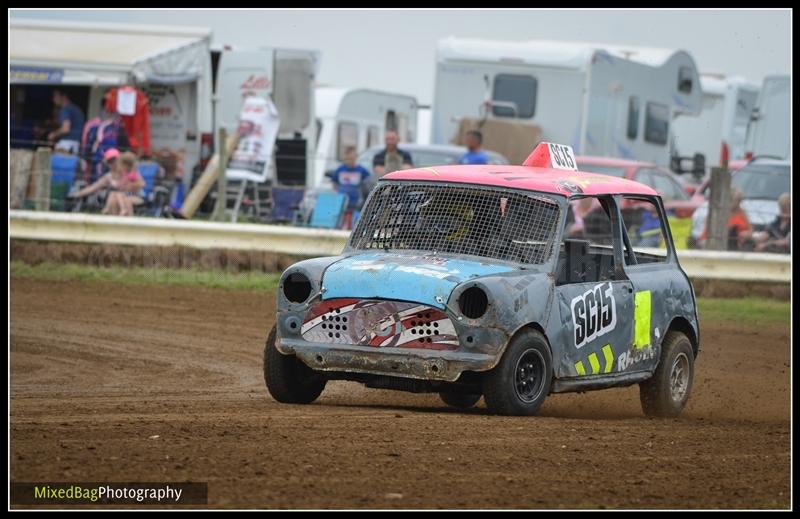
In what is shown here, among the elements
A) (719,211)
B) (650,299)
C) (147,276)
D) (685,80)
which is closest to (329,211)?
(147,276)

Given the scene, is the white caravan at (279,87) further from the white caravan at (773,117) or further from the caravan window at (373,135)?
the white caravan at (773,117)

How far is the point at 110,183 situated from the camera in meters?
17.5

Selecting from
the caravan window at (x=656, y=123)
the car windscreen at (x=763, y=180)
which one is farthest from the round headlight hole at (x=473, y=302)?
the caravan window at (x=656, y=123)

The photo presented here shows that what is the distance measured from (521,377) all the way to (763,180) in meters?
11.5

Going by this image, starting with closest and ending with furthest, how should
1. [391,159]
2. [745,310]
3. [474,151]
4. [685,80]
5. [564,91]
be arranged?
[745,310] < [474,151] < [391,159] < [564,91] < [685,80]

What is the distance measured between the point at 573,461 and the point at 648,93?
1788cm

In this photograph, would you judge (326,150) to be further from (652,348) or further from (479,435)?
(479,435)

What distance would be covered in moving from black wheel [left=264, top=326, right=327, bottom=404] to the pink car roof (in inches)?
55.5

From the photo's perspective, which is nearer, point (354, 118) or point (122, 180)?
point (122, 180)

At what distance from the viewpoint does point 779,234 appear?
54.1 feet

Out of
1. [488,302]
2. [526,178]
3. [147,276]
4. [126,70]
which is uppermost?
[126,70]

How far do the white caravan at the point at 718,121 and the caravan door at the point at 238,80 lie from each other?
31.4 feet

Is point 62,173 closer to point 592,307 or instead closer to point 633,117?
point 633,117

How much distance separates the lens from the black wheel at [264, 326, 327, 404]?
8352mm
